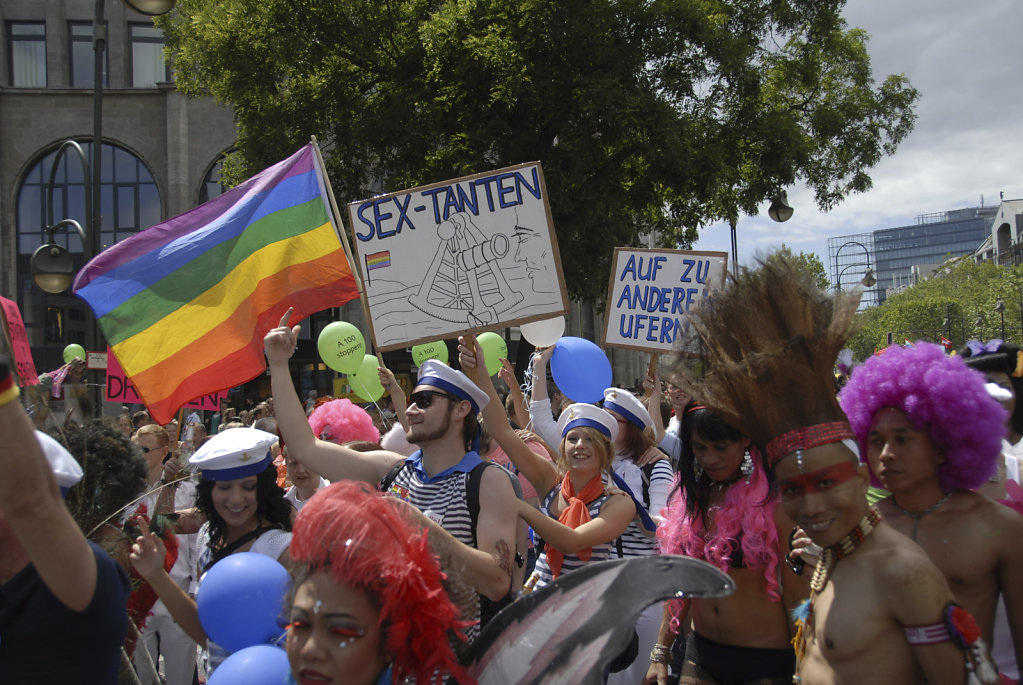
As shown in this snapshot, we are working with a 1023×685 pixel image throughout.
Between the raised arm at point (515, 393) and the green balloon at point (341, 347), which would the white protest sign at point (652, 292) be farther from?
the green balloon at point (341, 347)

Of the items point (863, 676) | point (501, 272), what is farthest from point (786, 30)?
point (863, 676)

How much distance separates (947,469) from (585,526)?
1465 mm

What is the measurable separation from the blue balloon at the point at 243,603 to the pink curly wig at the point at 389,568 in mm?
643

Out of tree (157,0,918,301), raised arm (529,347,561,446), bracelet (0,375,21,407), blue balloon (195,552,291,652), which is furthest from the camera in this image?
tree (157,0,918,301)

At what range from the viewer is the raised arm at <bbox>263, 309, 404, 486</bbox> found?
3.47m

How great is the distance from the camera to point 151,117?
26891 millimetres

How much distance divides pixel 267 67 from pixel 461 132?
3942mm

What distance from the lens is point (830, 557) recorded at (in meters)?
2.35

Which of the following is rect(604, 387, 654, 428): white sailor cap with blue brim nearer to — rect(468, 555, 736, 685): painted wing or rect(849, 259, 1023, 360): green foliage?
rect(468, 555, 736, 685): painted wing

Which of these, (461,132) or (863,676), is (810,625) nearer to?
(863,676)

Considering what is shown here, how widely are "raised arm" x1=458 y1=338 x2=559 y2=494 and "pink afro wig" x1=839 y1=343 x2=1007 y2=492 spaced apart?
1556 millimetres

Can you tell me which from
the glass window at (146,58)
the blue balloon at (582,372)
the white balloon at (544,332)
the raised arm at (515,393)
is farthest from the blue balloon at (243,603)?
the glass window at (146,58)

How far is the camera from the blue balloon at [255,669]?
7.10 feet

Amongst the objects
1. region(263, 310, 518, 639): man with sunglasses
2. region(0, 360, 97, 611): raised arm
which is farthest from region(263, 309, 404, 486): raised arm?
region(0, 360, 97, 611): raised arm
